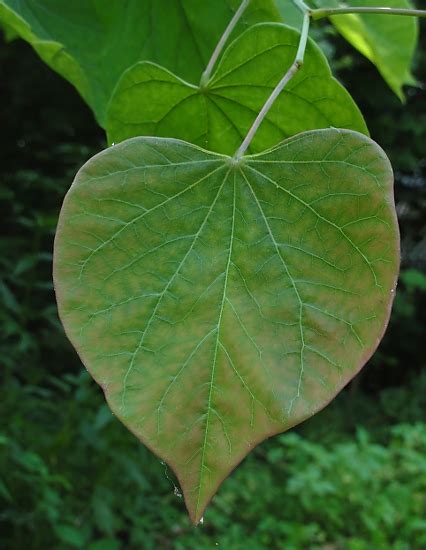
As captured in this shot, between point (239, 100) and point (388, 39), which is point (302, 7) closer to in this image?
point (239, 100)

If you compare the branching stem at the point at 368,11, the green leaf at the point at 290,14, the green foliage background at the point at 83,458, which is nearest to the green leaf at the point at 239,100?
the branching stem at the point at 368,11

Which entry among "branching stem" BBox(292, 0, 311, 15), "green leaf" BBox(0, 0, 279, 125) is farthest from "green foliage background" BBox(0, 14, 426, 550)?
"branching stem" BBox(292, 0, 311, 15)

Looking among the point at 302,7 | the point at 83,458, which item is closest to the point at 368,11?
the point at 302,7

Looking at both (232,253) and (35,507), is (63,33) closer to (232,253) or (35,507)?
(232,253)

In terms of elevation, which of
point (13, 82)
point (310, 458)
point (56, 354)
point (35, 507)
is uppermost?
point (13, 82)

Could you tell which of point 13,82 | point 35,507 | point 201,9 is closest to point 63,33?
point 201,9
